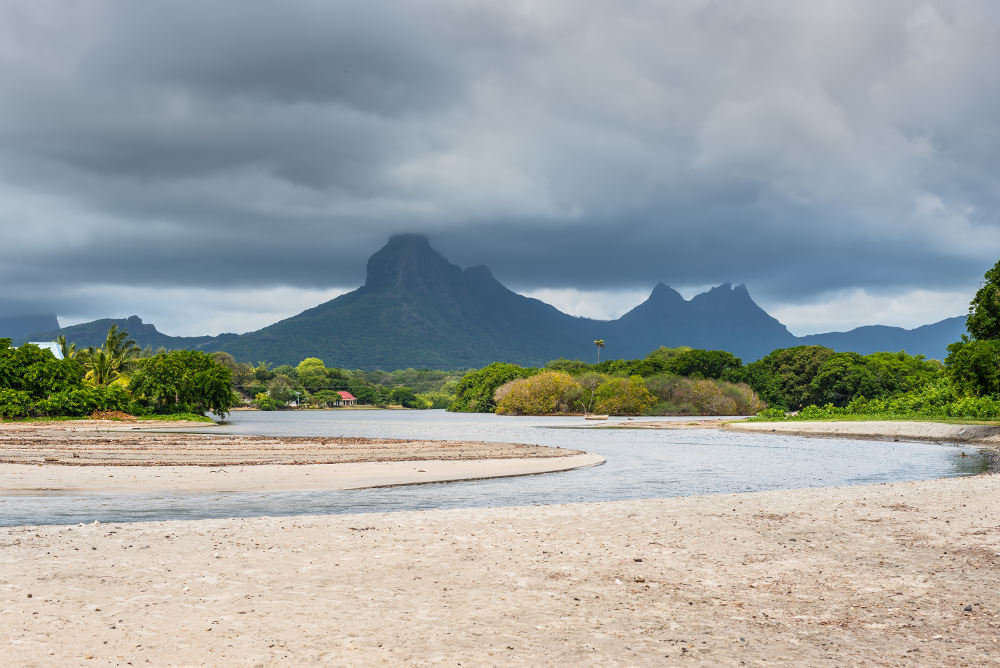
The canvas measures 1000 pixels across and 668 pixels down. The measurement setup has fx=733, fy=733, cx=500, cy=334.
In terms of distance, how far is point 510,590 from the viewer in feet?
35.4

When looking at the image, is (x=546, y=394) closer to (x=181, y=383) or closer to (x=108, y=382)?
(x=181, y=383)

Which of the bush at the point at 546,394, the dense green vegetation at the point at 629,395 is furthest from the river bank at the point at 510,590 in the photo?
the bush at the point at 546,394

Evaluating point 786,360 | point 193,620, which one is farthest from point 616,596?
point 786,360

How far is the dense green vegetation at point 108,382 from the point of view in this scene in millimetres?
78938

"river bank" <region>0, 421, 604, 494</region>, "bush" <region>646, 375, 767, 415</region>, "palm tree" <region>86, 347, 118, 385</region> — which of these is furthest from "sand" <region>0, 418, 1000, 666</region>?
"bush" <region>646, 375, 767, 415</region>

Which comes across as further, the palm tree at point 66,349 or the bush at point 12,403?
the palm tree at point 66,349

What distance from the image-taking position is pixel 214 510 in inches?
847

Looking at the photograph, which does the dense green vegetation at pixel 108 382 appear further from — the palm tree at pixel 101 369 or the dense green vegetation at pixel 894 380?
the dense green vegetation at pixel 894 380

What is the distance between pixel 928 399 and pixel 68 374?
97.3 metres

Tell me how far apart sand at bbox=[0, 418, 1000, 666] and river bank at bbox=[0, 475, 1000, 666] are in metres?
0.04

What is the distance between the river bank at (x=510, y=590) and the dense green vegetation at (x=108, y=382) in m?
75.7

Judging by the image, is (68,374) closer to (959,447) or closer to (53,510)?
(53,510)

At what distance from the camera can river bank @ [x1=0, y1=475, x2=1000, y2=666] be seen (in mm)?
7988

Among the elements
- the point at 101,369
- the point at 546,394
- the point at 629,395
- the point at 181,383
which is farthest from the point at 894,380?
the point at 101,369
